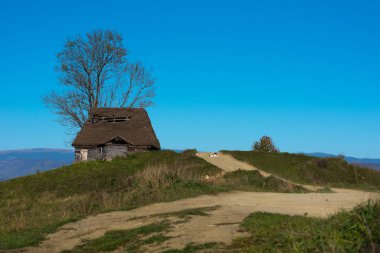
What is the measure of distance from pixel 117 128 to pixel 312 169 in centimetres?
2338

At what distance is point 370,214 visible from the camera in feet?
25.5

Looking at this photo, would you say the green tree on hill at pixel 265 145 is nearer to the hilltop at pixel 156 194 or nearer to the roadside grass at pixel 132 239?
the hilltop at pixel 156 194

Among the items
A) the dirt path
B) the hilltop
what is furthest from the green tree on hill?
the dirt path

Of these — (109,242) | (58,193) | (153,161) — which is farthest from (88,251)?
(153,161)

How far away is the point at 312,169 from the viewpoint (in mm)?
35594

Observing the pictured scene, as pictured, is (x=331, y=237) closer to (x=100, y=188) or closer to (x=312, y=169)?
(x=100, y=188)

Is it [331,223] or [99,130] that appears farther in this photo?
[99,130]

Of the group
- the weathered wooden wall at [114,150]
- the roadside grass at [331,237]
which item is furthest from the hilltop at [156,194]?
the weathered wooden wall at [114,150]

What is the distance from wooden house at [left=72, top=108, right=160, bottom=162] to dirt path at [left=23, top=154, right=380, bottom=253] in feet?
104

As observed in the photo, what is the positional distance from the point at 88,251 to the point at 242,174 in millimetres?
21132

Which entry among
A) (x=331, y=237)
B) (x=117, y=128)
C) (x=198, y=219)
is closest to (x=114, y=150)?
(x=117, y=128)

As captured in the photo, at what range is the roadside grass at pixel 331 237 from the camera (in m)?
7.16

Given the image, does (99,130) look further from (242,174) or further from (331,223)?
(331,223)

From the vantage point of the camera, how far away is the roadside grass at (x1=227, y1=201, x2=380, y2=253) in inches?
282
